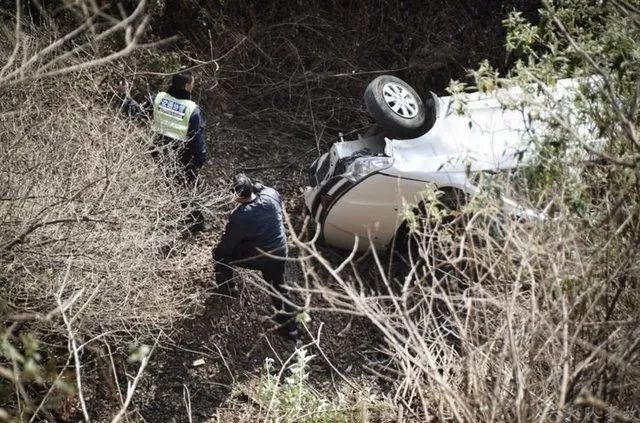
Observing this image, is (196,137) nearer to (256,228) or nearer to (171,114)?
(171,114)

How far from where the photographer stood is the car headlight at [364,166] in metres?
A: 8.17

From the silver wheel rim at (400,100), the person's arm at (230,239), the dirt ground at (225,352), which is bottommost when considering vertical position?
the dirt ground at (225,352)

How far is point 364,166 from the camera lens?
8273mm

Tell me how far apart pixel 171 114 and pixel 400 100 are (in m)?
2.31

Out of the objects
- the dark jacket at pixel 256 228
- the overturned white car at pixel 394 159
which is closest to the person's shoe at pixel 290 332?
the dark jacket at pixel 256 228

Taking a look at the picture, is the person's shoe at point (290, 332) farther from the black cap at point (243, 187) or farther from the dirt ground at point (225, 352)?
the black cap at point (243, 187)

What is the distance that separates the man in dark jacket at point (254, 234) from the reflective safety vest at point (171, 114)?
0.90 m

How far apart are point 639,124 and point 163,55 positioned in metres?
5.56

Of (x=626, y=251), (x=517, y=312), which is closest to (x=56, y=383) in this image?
(x=517, y=312)

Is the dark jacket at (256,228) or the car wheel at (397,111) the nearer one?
the dark jacket at (256,228)

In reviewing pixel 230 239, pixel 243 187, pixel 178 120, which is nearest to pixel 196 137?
pixel 178 120

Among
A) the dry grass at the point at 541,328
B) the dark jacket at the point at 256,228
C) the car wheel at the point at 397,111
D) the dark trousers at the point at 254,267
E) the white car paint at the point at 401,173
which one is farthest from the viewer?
the car wheel at the point at 397,111

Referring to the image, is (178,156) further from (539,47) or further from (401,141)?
(539,47)

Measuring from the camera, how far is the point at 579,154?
19.7 ft
